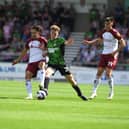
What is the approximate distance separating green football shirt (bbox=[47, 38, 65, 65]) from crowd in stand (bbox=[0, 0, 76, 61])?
61.3ft

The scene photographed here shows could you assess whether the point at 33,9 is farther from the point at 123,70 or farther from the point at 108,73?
the point at 108,73

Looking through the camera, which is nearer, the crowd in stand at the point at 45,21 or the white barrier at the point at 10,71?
the white barrier at the point at 10,71

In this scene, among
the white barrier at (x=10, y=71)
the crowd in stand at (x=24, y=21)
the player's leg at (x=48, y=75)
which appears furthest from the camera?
the crowd in stand at (x=24, y=21)

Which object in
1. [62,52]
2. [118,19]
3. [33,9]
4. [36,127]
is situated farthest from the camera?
[33,9]

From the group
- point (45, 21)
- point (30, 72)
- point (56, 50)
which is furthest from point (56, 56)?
point (45, 21)

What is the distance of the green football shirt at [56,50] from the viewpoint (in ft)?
65.7

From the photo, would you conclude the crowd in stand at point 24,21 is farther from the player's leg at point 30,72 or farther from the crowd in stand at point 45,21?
the player's leg at point 30,72

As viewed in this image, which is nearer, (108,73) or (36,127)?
(36,127)

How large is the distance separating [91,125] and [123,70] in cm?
2210

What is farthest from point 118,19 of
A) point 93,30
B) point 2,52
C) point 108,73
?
point 108,73

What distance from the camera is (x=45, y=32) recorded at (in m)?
39.2

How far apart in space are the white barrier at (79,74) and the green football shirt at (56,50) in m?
14.0

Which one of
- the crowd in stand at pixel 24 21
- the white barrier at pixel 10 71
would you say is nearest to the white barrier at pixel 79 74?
the white barrier at pixel 10 71

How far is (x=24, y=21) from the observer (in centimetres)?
4066
